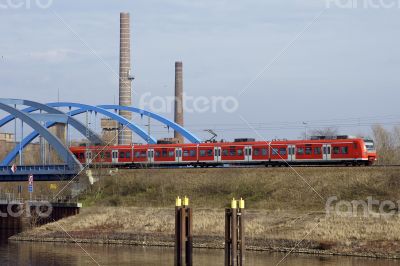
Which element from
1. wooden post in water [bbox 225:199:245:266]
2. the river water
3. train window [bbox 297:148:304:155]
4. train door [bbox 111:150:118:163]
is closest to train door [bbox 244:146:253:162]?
train window [bbox 297:148:304:155]

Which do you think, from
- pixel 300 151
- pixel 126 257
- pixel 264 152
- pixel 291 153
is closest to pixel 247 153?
pixel 264 152

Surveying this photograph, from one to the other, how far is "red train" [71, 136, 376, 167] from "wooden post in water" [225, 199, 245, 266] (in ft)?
104

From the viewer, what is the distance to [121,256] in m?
55.0

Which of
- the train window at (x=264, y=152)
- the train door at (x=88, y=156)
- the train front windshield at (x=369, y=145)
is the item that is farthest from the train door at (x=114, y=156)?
the train front windshield at (x=369, y=145)

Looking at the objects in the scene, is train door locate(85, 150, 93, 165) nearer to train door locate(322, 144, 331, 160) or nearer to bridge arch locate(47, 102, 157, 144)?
bridge arch locate(47, 102, 157, 144)

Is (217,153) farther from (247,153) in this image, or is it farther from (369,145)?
(369,145)

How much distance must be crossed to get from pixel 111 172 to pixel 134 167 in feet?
12.0

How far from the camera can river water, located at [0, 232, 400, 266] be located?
50.6 metres

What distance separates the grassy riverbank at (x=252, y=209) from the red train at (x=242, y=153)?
325 cm

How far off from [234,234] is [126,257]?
16.5 m

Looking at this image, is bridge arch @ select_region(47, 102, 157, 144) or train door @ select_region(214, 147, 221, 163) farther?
bridge arch @ select_region(47, 102, 157, 144)

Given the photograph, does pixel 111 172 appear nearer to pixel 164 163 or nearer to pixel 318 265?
pixel 164 163

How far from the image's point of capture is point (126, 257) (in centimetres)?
5441

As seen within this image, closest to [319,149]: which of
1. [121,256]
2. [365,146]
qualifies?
[365,146]
